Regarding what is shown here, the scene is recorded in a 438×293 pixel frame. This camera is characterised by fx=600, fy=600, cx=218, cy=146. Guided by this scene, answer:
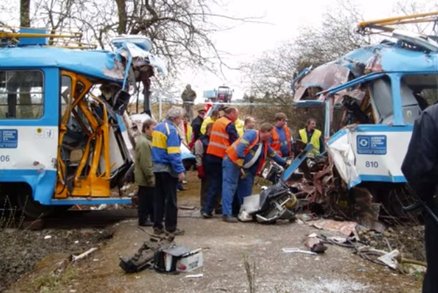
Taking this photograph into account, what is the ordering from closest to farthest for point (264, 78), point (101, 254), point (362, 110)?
1. point (101, 254)
2. point (362, 110)
3. point (264, 78)

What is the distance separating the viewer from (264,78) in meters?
22.0

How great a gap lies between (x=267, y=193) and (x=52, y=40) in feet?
16.1

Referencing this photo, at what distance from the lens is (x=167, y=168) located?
7723mm

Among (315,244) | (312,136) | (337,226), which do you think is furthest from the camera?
(312,136)

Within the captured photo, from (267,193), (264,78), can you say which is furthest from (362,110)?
(264,78)

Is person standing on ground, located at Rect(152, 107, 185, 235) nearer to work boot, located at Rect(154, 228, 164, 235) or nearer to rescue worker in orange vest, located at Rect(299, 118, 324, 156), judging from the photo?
work boot, located at Rect(154, 228, 164, 235)

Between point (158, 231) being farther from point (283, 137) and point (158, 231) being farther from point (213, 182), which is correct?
point (283, 137)

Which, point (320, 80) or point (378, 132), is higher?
point (320, 80)

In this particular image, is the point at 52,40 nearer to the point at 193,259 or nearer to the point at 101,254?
the point at 101,254

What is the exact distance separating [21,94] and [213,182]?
3193 mm

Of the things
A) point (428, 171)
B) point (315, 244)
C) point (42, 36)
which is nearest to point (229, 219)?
point (315, 244)

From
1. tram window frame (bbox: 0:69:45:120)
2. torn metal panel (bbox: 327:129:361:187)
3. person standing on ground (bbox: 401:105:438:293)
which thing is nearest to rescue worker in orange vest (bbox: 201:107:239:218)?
torn metal panel (bbox: 327:129:361:187)

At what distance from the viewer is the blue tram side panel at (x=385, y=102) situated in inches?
344

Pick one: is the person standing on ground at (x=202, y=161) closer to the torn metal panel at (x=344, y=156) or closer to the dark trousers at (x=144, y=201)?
the dark trousers at (x=144, y=201)
